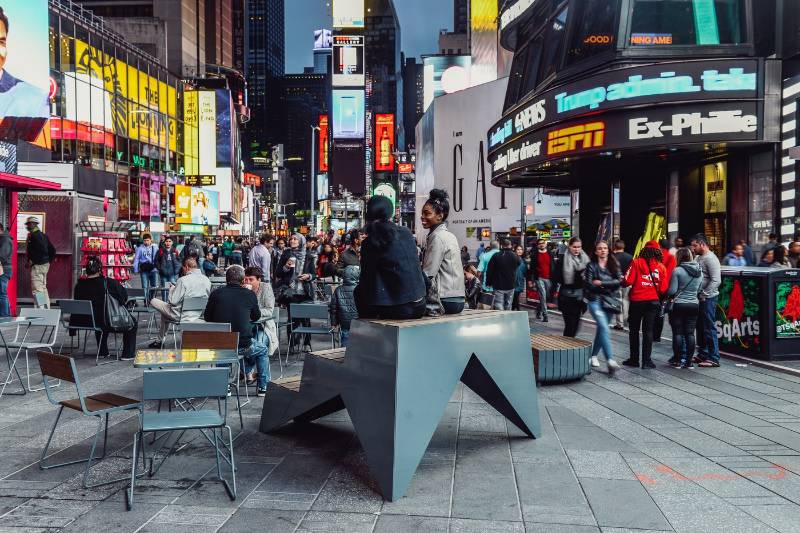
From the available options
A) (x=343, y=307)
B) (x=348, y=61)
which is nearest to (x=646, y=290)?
(x=343, y=307)

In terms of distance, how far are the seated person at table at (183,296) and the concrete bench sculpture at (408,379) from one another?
433 centimetres

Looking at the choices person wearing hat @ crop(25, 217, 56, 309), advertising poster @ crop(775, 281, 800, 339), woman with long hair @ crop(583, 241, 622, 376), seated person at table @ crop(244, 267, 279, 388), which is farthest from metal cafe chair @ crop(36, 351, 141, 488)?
person wearing hat @ crop(25, 217, 56, 309)

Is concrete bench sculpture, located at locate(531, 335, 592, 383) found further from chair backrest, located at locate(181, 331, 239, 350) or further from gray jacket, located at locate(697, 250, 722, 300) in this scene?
chair backrest, located at locate(181, 331, 239, 350)

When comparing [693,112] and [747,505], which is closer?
[747,505]

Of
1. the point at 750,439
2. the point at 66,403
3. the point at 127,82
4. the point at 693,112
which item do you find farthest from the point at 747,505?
the point at 127,82

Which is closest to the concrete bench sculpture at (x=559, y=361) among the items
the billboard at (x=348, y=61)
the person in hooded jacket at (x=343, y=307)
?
the person in hooded jacket at (x=343, y=307)

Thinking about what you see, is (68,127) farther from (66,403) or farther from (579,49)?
(66,403)

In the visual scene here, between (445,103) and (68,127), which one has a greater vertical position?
(445,103)

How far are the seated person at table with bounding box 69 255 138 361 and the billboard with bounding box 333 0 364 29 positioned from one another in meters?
115

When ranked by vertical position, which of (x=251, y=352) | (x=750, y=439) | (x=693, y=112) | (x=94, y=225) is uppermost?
(x=693, y=112)

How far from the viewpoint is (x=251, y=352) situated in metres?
8.12

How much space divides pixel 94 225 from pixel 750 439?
61.3 feet

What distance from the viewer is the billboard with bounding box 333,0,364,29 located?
→ 386 ft

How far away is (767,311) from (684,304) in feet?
4.83
